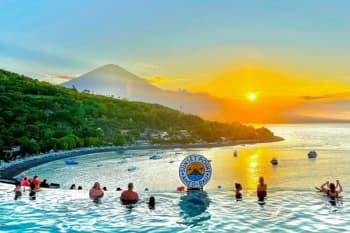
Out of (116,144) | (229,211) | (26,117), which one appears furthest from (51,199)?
(116,144)

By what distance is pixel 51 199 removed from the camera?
27.2m

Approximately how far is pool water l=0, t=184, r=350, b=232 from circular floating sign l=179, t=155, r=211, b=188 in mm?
883

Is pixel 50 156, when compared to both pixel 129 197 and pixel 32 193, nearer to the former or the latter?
pixel 32 193

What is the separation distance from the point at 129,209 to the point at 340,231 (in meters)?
11.7

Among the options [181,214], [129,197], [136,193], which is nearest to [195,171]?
[136,193]

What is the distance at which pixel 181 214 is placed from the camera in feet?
73.3

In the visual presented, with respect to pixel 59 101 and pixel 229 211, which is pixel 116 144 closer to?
pixel 59 101

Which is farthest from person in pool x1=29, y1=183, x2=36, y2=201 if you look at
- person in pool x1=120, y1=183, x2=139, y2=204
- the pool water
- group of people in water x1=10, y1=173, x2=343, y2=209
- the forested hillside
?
the forested hillside

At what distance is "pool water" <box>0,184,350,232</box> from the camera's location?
63.6ft

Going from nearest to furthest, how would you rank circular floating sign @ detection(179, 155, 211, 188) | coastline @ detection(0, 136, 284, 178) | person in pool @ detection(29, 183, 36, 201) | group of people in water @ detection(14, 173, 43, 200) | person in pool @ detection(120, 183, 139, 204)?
person in pool @ detection(120, 183, 139, 204)
circular floating sign @ detection(179, 155, 211, 188)
person in pool @ detection(29, 183, 36, 201)
group of people in water @ detection(14, 173, 43, 200)
coastline @ detection(0, 136, 284, 178)

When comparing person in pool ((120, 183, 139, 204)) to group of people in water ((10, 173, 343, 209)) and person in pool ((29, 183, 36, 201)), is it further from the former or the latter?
person in pool ((29, 183, 36, 201))

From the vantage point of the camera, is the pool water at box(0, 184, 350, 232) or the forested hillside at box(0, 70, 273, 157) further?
the forested hillside at box(0, 70, 273, 157)

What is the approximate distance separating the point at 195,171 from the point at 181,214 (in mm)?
4872

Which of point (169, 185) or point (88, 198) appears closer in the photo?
point (88, 198)
